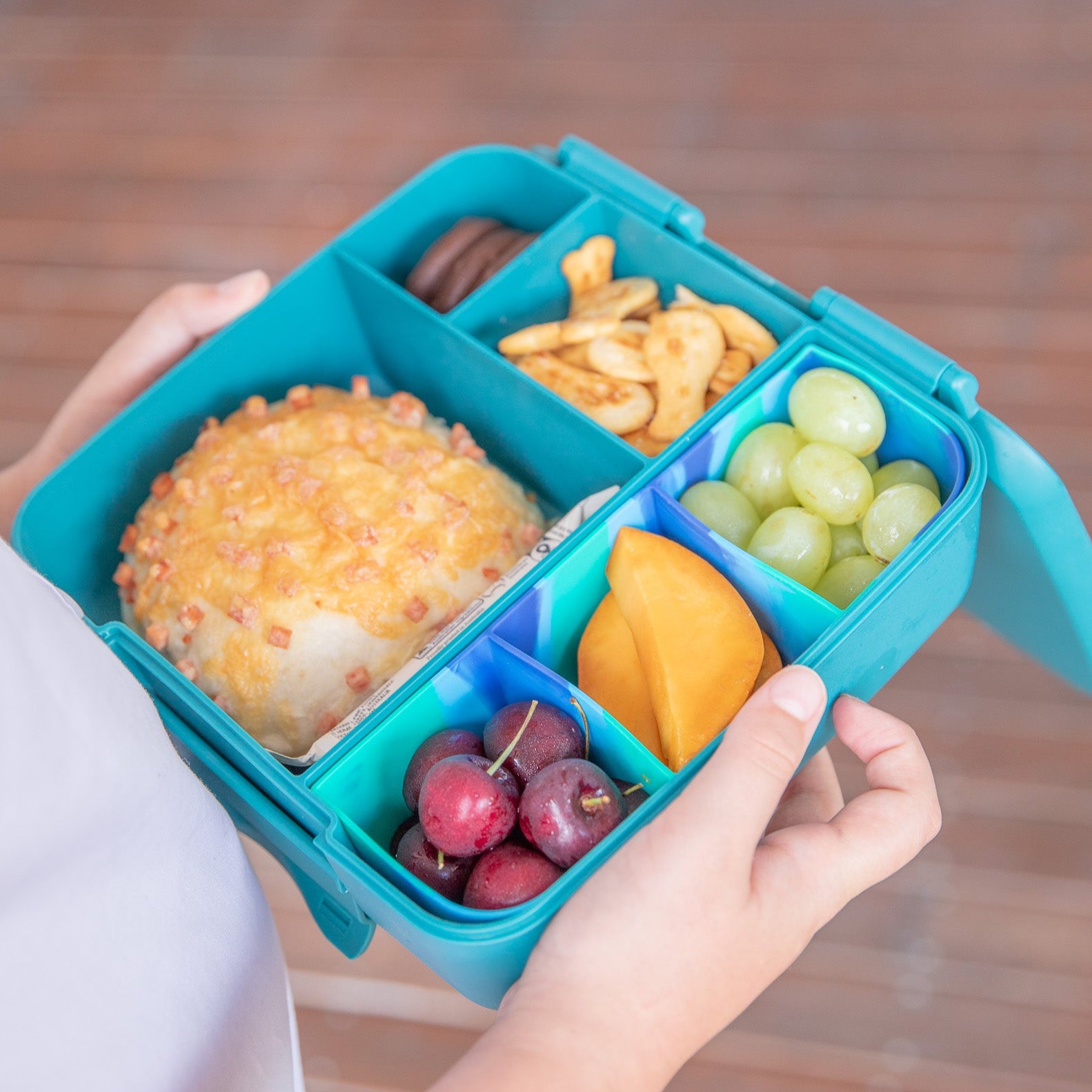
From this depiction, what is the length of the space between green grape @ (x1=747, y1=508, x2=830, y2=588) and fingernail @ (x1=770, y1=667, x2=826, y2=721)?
0.21 m

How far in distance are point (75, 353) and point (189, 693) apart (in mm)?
1475

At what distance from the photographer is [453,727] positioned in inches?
36.7

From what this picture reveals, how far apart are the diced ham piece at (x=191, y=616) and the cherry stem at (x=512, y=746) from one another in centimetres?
34

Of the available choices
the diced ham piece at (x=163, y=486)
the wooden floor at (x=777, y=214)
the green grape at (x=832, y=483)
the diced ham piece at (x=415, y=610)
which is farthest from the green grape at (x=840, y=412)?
the wooden floor at (x=777, y=214)

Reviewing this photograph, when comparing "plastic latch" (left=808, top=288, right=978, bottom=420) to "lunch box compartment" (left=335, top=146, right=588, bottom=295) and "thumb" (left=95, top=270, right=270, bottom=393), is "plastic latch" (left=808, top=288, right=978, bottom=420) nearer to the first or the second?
"lunch box compartment" (left=335, top=146, right=588, bottom=295)

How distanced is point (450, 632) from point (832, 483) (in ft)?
1.20

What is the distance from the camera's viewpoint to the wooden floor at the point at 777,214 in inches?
58.0

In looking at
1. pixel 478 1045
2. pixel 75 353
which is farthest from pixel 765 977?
pixel 75 353

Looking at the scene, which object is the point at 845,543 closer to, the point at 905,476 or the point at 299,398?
the point at 905,476

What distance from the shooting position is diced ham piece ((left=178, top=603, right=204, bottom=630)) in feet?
3.29

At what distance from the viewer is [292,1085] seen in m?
0.94

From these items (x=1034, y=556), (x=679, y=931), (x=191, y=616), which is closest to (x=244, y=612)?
(x=191, y=616)

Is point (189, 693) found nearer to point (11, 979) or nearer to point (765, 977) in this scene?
point (11, 979)

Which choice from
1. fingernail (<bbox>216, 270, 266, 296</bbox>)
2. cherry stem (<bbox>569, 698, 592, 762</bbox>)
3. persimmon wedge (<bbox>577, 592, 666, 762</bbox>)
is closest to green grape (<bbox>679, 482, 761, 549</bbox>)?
persimmon wedge (<bbox>577, 592, 666, 762</bbox>)
